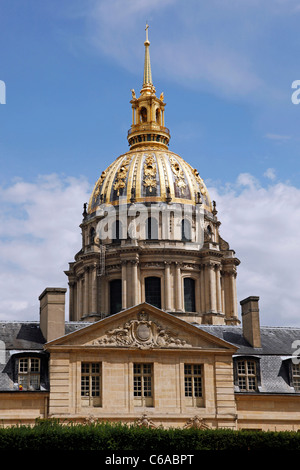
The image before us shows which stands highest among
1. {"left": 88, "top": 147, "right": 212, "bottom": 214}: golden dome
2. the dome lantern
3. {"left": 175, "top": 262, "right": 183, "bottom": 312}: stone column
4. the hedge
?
the dome lantern

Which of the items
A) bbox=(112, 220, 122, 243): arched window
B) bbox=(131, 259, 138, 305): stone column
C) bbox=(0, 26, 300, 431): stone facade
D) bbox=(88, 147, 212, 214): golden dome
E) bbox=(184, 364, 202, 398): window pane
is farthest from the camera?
bbox=(88, 147, 212, 214): golden dome

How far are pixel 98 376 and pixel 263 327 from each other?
12.8 metres

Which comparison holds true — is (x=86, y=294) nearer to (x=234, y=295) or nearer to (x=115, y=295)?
(x=115, y=295)

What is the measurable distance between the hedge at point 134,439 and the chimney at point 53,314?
10606 mm

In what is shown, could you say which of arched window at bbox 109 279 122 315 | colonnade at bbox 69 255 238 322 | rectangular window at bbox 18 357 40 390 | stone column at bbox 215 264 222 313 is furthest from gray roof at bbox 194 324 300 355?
arched window at bbox 109 279 122 315

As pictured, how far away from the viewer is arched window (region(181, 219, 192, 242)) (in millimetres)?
89481

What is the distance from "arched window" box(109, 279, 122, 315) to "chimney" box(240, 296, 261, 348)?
29.7 meters

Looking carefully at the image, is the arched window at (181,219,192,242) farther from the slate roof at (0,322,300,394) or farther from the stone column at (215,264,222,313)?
the slate roof at (0,322,300,394)

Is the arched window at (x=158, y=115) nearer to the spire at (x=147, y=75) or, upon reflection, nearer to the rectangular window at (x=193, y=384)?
the spire at (x=147, y=75)

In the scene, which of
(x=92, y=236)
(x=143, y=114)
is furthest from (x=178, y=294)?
(x=143, y=114)

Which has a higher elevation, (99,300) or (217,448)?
(99,300)

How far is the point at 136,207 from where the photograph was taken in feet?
296
